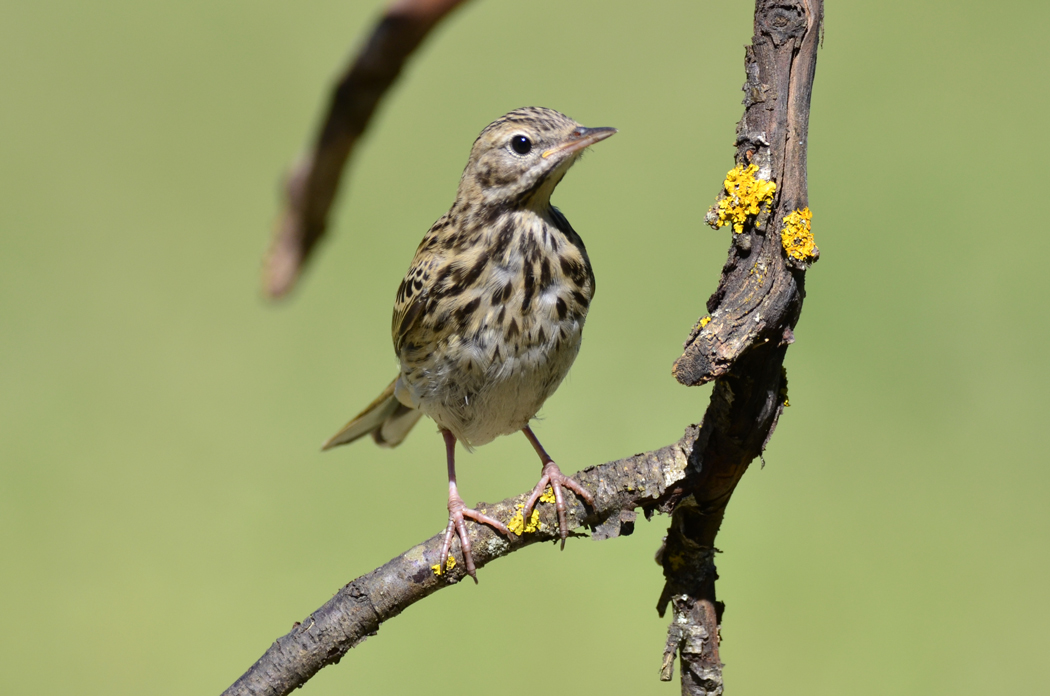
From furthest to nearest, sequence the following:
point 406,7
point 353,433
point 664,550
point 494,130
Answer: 1. point 353,433
2. point 494,130
3. point 664,550
4. point 406,7

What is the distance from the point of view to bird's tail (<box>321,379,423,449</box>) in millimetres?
4230

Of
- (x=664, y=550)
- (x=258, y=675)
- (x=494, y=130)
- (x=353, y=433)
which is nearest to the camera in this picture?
(x=258, y=675)

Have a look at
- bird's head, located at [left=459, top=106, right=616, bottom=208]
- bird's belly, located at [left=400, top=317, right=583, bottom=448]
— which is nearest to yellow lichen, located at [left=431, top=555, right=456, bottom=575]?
bird's belly, located at [left=400, top=317, right=583, bottom=448]

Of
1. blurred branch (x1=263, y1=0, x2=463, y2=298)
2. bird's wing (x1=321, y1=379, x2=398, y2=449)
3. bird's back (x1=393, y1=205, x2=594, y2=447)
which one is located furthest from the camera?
bird's wing (x1=321, y1=379, x2=398, y2=449)

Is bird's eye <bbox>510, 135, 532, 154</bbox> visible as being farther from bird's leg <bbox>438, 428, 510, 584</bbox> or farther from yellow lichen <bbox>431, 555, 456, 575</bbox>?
yellow lichen <bbox>431, 555, 456, 575</bbox>

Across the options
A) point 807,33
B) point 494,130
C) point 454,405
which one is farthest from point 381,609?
point 807,33

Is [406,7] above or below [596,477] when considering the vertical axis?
A: below

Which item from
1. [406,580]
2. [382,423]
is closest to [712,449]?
[406,580]

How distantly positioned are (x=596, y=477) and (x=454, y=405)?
88 cm

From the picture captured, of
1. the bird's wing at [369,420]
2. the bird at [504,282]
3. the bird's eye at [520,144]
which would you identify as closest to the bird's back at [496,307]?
the bird at [504,282]

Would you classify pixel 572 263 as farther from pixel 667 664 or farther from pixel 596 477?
pixel 667 664

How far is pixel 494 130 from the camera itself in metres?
3.28

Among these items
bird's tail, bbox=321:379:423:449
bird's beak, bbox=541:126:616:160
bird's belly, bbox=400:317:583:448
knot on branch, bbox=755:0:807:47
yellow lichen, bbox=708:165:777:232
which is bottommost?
yellow lichen, bbox=708:165:777:232

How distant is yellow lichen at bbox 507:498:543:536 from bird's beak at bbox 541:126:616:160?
3.93 feet
